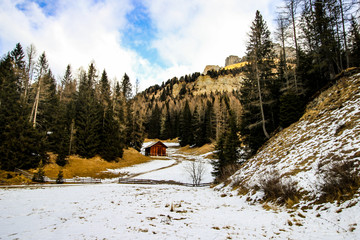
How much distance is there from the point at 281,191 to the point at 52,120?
41.0 meters

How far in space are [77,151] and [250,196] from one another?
3487 cm

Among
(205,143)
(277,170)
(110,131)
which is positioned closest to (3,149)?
(110,131)

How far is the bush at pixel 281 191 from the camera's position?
26.5 feet

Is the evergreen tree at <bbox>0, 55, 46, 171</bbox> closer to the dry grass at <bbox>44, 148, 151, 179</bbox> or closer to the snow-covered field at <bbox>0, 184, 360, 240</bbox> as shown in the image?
the dry grass at <bbox>44, 148, 151, 179</bbox>

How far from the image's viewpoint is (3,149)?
2345 cm

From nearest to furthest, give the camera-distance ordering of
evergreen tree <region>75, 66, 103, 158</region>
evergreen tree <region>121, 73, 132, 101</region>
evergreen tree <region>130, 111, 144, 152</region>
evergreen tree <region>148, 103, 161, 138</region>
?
1. evergreen tree <region>75, 66, 103, 158</region>
2. evergreen tree <region>130, 111, 144, 152</region>
3. evergreen tree <region>121, 73, 132, 101</region>
4. evergreen tree <region>148, 103, 161, 138</region>

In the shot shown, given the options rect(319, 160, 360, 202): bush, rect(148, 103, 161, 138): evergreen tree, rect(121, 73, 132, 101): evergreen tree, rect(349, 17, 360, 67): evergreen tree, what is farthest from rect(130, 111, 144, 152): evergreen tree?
rect(319, 160, 360, 202): bush

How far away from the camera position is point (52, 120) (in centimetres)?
3584

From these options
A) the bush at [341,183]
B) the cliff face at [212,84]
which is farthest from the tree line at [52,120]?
the cliff face at [212,84]

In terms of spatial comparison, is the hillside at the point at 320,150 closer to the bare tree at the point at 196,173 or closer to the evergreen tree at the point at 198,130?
the bare tree at the point at 196,173

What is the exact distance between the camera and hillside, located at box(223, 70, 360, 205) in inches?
291

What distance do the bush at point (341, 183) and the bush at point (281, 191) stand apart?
122 centimetres

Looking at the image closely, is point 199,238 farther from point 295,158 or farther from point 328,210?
point 295,158

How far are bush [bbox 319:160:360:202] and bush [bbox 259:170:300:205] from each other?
1.22 meters
